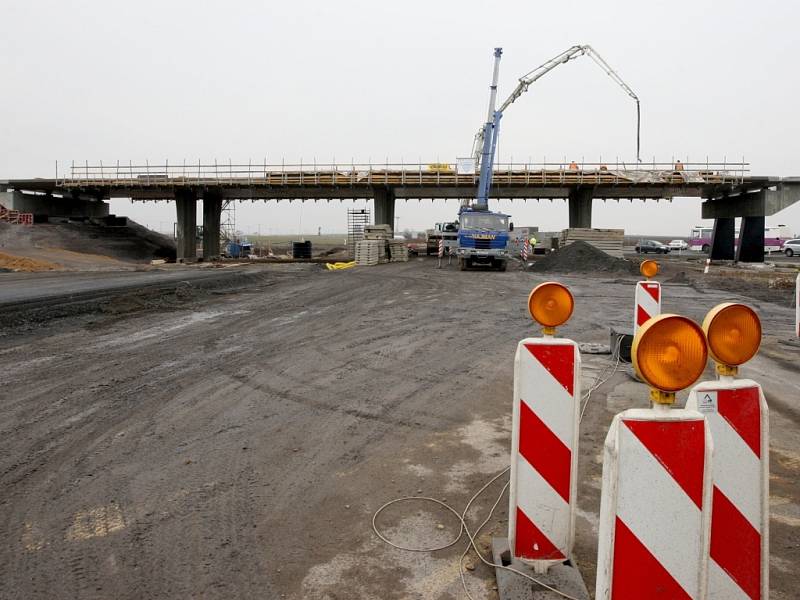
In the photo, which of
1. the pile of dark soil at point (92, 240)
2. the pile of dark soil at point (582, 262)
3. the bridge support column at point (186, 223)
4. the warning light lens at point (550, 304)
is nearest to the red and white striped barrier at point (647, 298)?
the warning light lens at point (550, 304)

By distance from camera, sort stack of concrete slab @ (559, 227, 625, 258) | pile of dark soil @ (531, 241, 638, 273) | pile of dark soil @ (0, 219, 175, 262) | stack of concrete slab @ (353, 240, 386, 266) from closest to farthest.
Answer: pile of dark soil @ (531, 241, 638, 273) < stack of concrete slab @ (353, 240, 386, 266) < stack of concrete slab @ (559, 227, 625, 258) < pile of dark soil @ (0, 219, 175, 262)

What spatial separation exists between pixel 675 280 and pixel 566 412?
988 inches

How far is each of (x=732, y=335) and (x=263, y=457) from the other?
389cm

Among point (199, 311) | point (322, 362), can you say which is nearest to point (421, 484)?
point (322, 362)

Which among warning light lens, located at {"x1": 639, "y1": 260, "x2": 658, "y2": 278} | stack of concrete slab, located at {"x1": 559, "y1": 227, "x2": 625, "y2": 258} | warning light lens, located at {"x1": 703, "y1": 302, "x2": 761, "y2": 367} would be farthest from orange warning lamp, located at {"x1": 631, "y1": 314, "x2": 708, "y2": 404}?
stack of concrete slab, located at {"x1": 559, "y1": 227, "x2": 625, "y2": 258}

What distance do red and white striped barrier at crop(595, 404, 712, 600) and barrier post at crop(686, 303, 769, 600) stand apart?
50 centimetres

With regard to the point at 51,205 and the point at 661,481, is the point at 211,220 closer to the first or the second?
the point at 51,205

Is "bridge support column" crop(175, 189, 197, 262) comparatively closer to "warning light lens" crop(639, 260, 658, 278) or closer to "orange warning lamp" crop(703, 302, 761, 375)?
"warning light lens" crop(639, 260, 658, 278)

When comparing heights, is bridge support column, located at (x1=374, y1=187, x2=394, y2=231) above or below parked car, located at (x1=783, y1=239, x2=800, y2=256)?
above

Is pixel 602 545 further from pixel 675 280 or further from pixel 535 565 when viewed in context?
pixel 675 280

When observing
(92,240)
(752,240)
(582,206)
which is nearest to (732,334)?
(752,240)

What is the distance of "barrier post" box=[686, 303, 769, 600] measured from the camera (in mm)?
2365

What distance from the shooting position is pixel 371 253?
3559 cm

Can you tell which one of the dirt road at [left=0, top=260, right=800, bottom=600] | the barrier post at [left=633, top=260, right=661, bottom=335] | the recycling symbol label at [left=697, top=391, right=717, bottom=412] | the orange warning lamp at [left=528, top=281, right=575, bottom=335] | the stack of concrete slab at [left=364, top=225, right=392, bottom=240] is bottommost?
the dirt road at [left=0, top=260, right=800, bottom=600]
